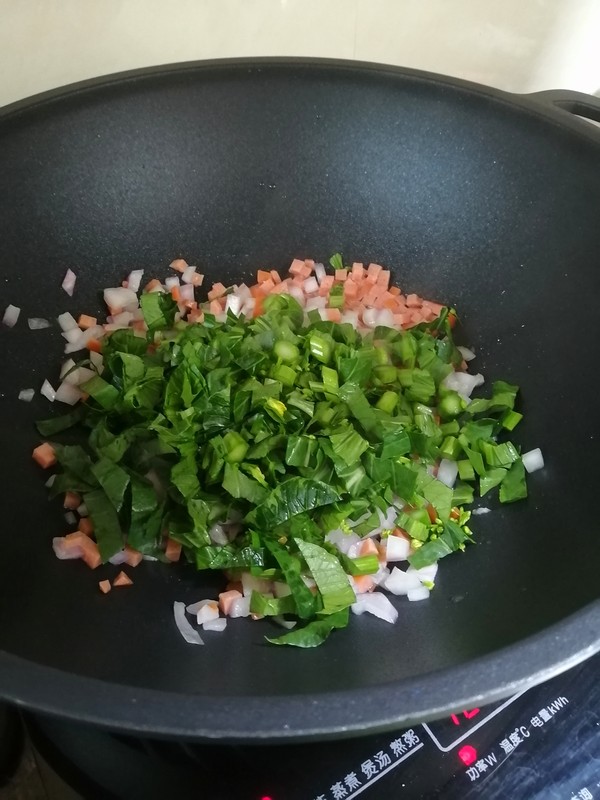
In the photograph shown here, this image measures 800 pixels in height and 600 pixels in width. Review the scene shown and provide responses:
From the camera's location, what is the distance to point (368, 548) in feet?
2.90

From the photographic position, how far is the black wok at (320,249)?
2.47 feet

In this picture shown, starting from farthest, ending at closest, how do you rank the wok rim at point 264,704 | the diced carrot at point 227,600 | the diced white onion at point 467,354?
the diced white onion at point 467,354 < the diced carrot at point 227,600 < the wok rim at point 264,704

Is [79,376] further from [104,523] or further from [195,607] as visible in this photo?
[195,607]

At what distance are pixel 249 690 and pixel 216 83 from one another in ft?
2.75

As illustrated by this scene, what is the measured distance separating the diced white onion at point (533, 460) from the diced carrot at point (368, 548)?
230mm

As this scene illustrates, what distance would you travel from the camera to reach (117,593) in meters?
0.82

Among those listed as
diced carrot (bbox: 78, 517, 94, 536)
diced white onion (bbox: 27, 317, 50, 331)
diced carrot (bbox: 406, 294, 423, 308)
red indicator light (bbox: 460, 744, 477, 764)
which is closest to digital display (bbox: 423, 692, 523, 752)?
red indicator light (bbox: 460, 744, 477, 764)

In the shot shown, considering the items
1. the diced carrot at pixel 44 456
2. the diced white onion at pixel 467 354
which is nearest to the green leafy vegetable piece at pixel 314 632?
the diced carrot at pixel 44 456

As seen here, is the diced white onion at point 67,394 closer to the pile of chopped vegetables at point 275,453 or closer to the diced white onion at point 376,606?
the pile of chopped vegetables at point 275,453

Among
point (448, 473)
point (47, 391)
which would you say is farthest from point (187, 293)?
point (448, 473)

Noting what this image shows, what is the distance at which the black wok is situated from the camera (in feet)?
2.47

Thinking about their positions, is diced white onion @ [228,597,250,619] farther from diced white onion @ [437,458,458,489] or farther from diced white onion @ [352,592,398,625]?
diced white onion @ [437,458,458,489]

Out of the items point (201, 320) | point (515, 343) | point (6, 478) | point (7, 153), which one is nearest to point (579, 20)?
point (515, 343)

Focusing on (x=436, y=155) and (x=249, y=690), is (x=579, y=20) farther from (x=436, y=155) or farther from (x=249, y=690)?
(x=249, y=690)
